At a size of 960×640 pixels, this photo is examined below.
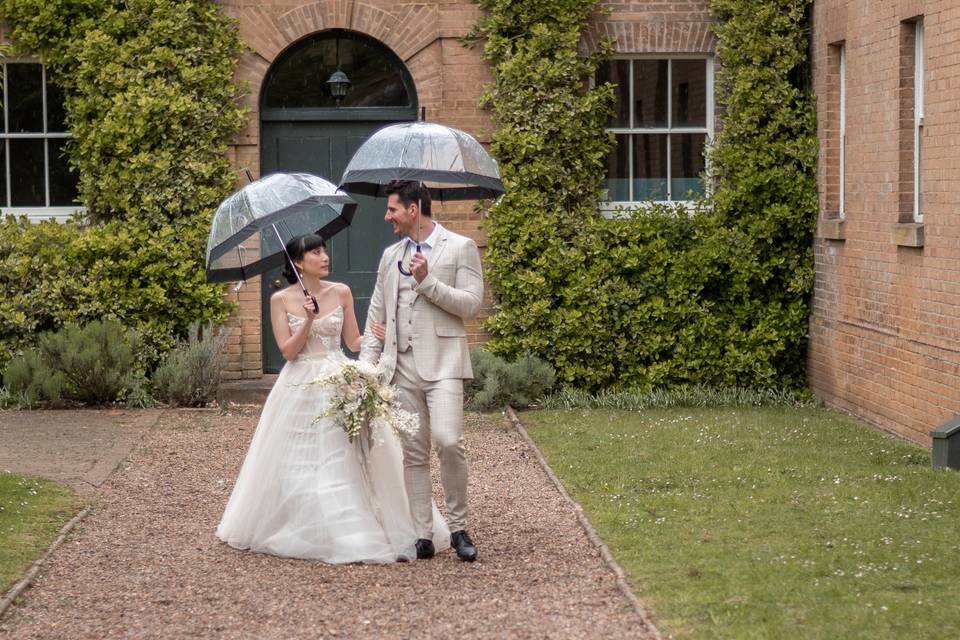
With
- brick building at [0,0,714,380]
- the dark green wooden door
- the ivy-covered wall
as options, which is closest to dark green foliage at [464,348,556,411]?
brick building at [0,0,714,380]

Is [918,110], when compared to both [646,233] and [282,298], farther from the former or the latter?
[282,298]

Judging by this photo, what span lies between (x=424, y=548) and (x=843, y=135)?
24.3 feet

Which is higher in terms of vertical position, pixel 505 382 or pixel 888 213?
pixel 888 213

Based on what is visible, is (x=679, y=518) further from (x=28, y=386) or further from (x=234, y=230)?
(x=28, y=386)

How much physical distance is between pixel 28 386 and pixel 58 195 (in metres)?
2.16

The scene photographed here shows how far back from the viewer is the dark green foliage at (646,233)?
13820 mm

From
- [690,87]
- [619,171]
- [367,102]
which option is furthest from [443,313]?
[690,87]

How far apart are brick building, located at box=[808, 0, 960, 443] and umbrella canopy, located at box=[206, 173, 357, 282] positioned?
16.3ft

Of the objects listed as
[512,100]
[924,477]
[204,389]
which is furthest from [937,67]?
[204,389]

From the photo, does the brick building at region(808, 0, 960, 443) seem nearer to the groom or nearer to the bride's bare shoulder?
the groom

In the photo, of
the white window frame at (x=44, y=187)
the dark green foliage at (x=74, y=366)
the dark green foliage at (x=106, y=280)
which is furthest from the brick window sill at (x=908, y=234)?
the white window frame at (x=44, y=187)

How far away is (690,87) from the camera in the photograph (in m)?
14.5

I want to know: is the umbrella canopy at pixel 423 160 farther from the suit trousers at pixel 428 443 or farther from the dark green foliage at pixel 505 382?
the dark green foliage at pixel 505 382

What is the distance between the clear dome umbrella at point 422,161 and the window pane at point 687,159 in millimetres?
6670
